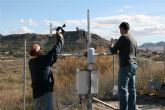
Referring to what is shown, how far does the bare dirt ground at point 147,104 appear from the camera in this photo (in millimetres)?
14203

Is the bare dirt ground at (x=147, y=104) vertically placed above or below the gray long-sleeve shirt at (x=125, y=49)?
below

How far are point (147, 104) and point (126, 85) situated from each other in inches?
221

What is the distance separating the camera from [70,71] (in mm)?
18531

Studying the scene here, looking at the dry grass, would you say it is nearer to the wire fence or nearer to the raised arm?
the wire fence

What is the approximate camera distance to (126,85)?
10188 mm

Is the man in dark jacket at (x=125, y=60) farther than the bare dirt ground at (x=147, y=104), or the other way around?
the bare dirt ground at (x=147, y=104)

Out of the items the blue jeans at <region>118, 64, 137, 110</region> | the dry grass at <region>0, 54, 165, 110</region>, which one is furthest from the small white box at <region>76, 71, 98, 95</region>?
the dry grass at <region>0, 54, 165, 110</region>

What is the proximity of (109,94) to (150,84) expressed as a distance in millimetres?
1420

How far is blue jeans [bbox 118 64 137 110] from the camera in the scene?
A: 33.3 ft

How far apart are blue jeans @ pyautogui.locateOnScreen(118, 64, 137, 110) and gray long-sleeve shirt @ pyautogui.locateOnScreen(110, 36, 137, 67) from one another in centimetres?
12

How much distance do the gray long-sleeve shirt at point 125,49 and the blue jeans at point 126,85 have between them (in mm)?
121

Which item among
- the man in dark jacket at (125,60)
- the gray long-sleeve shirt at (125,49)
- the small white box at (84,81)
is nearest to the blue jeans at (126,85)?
the man in dark jacket at (125,60)

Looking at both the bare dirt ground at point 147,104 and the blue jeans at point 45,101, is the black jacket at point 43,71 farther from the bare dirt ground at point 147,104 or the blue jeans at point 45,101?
the bare dirt ground at point 147,104

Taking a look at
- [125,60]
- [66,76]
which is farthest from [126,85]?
[66,76]
